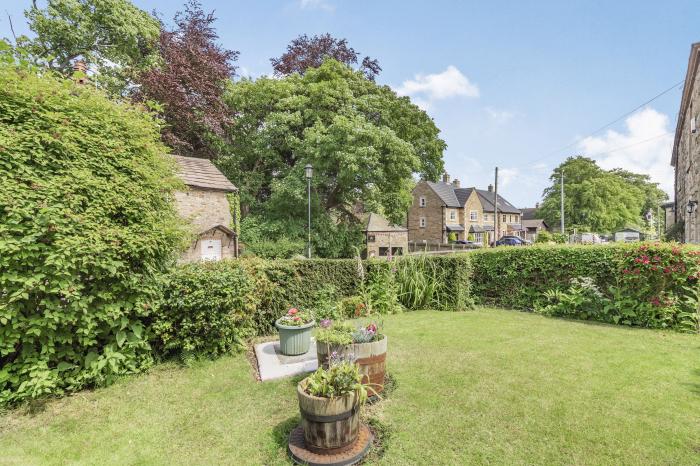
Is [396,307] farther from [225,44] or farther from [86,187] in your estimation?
[225,44]

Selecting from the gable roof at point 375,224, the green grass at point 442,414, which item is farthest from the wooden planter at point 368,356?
the gable roof at point 375,224

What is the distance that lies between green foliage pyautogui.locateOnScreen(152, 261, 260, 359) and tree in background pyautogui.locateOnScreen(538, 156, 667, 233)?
4241cm

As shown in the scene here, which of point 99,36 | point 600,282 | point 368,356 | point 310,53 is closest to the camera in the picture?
point 368,356

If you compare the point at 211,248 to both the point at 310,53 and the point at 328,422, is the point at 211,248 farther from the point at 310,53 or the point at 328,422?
the point at 310,53

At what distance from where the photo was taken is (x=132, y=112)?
4852 mm

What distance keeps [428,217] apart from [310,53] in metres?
21.9

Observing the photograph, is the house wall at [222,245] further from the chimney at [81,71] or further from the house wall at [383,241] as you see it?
the house wall at [383,241]

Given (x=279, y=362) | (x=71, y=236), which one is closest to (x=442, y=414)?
(x=279, y=362)

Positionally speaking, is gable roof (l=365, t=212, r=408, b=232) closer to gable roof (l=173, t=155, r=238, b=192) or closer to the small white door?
gable roof (l=173, t=155, r=238, b=192)

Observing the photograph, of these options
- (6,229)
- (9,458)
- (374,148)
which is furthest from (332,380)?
(374,148)

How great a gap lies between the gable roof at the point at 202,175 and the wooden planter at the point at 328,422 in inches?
492

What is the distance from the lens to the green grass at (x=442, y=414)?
3.01 metres

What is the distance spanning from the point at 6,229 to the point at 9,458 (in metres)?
2.19

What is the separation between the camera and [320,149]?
15586 mm
